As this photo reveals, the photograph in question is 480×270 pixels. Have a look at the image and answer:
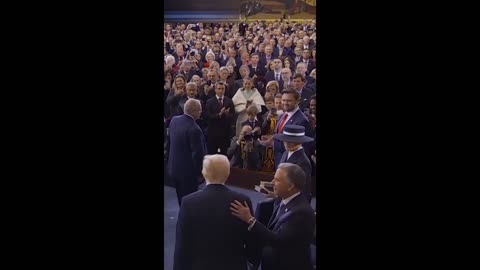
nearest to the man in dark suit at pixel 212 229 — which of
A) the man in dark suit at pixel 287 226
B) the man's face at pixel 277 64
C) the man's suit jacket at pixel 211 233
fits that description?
the man's suit jacket at pixel 211 233

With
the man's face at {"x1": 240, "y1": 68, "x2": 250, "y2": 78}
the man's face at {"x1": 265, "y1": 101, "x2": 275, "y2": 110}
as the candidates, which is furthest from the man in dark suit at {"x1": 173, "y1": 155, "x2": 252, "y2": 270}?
the man's face at {"x1": 240, "y1": 68, "x2": 250, "y2": 78}

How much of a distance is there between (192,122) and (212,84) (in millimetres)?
289

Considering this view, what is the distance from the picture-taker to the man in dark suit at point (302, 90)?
487 centimetres

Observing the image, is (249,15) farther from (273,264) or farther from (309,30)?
(273,264)

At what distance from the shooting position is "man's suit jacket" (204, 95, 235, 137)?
4949mm

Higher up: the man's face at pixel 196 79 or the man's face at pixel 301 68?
the man's face at pixel 301 68

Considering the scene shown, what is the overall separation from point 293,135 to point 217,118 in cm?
50

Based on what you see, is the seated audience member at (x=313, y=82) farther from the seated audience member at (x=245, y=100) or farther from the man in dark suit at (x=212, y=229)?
the man in dark suit at (x=212, y=229)

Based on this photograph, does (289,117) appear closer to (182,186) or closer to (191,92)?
(191,92)

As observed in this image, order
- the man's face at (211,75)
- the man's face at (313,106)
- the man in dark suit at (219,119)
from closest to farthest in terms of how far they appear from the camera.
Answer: the man's face at (313,106) → the man in dark suit at (219,119) → the man's face at (211,75)

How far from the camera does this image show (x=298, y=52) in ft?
16.2

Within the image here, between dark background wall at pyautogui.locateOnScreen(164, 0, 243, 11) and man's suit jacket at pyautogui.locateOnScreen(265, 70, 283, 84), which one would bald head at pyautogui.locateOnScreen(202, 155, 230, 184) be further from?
dark background wall at pyautogui.locateOnScreen(164, 0, 243, 11)

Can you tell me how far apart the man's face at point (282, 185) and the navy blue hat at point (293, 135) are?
0.67ft

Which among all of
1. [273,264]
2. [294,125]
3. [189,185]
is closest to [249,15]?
[294,125]
